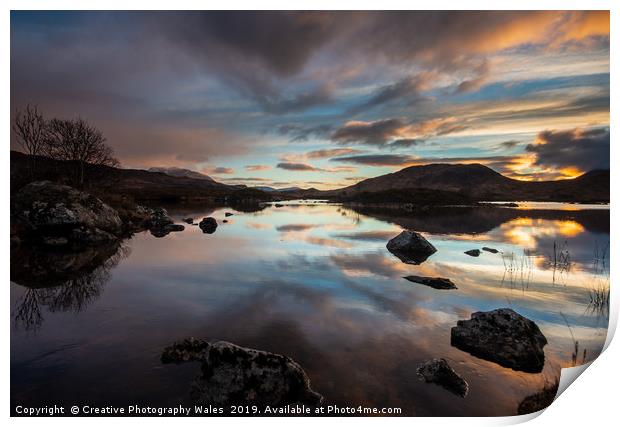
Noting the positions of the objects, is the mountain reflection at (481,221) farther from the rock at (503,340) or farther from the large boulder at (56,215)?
the large boulder at (56,215)

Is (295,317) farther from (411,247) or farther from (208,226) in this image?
(208,226)

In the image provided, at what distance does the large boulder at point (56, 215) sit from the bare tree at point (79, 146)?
6.72ft

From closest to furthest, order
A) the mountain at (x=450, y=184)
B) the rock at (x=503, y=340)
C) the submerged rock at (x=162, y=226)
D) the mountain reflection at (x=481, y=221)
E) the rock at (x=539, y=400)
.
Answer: the rock at (x=539, y=400) < the rock at (x=503, y=340) < the submerged rock at (x=162, y=226) < the mountain reflection at (x=481, y=221) < the mountain at (x=450, y=184)

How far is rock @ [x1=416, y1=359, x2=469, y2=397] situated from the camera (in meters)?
4.90

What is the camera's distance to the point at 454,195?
83500 mm

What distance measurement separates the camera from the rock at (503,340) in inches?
222

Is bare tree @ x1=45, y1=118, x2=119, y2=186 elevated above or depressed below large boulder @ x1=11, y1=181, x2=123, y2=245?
above

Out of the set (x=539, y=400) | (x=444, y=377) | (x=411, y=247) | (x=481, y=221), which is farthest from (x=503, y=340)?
(x=481, y=221)

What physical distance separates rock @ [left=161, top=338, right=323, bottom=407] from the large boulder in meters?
14.9

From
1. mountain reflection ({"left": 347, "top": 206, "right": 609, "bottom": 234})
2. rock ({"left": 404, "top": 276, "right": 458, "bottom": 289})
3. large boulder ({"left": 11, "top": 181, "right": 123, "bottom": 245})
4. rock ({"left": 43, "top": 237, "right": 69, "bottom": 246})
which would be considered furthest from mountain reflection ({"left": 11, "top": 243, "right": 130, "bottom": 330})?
mountain reflection ({"left": 347, "top": 206, "right": 609, "bottom": 234})

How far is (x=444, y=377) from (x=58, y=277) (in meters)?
11.4

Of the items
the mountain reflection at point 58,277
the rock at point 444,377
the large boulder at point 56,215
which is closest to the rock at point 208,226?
the large boulder at point 56,215

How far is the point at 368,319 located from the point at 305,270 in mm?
5082

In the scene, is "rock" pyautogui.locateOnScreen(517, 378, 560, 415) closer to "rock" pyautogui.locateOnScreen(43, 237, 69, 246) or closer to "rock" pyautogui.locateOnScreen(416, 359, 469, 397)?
"rock" pyautogui.locateOnScreen(416, 359, 469, 397)
